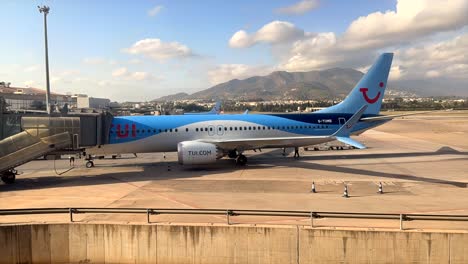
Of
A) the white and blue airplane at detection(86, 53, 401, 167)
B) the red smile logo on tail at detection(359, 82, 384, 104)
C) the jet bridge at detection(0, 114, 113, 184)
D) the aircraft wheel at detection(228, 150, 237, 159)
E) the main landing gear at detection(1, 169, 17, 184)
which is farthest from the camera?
the red smile logo on tail at detection(359, 82, 384, 104)

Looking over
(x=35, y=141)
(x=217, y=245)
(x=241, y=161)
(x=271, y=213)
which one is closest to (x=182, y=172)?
(x=241, y=161)

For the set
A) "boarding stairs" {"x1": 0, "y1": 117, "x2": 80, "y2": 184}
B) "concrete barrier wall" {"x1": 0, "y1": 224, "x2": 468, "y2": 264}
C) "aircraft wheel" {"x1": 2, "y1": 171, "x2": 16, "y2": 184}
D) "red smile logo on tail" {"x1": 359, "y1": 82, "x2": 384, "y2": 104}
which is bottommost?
"concrete barrier wall" {"x1": 0, "y1": 224, "x2": 468, "y2": 264}

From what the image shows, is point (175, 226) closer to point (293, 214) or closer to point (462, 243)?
point (293, 214)

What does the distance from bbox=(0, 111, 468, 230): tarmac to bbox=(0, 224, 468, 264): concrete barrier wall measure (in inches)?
27.8

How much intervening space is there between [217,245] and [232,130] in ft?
59.8

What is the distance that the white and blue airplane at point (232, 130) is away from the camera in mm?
29500

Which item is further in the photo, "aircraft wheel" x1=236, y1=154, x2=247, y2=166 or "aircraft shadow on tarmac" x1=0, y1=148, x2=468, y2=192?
"aircraft wheel" x1=236, y1=154, x2=247, y2=166

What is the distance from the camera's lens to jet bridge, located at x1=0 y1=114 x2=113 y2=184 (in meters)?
24.0

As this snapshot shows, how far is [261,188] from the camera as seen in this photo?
2244 cm

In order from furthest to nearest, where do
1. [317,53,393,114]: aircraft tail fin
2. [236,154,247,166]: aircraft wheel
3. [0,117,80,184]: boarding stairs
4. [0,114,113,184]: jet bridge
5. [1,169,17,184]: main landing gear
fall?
[317,53,393,114]: aircraft tail fin < [236,154,247,166]: aircraft wheel < [1,169,17,184]: main landing gear < [0,114,113,184]: jet bridge < [0,117,80,184]: boarding stairs

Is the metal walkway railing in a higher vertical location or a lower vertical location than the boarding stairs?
lower

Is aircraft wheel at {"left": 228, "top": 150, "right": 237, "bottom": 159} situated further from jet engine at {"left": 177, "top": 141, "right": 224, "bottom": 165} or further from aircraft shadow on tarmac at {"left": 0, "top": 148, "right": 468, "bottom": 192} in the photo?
jet engine at {"left": 177, "top": 141, "right": 224, "bottom": 165}

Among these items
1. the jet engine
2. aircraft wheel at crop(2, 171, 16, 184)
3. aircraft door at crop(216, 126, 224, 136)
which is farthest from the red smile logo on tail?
aircraft wheel at crop(2, 171, 16, 184)

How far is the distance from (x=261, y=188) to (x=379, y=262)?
9750 mm
